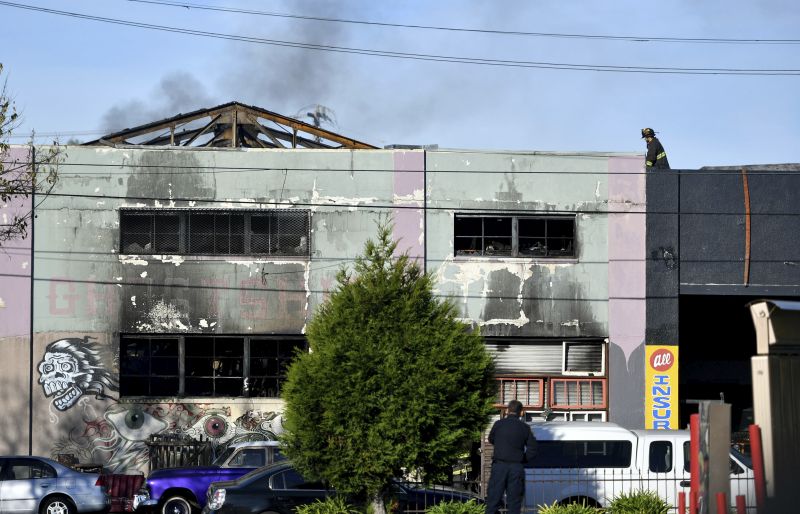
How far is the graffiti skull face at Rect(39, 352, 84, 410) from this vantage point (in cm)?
2553

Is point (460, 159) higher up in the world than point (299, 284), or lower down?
higher up

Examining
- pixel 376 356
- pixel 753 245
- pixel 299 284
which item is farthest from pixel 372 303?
pixel 753 245

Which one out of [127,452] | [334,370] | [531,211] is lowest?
[127,452]

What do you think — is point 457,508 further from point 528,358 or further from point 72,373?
point 72,373

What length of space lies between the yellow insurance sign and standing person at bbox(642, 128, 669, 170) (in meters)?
4.14

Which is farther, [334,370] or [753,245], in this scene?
[753,245]

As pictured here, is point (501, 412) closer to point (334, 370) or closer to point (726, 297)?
point (726, 297)

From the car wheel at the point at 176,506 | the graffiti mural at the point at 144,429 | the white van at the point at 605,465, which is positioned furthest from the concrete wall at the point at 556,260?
the white van at the point at 605,465

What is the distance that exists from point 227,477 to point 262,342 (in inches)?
260

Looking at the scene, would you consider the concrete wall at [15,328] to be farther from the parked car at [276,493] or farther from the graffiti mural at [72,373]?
the parked car at [276,493]

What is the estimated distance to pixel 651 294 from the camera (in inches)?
1035

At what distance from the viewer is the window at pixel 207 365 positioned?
2619 centimetres

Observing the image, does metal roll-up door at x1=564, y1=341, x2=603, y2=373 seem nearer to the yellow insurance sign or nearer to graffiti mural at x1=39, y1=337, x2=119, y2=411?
the yellow insurance sign

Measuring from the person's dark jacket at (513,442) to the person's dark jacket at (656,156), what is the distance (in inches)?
548
